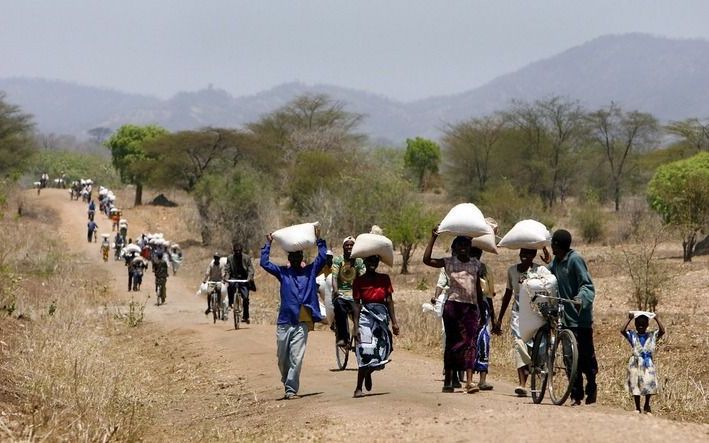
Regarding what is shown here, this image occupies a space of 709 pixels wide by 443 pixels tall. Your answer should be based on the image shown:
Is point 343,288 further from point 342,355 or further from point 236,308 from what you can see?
point 236,308

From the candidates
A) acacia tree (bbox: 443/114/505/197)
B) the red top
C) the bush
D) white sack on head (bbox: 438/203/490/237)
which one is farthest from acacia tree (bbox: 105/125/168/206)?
white sack on head (bbox: 438/203/490/237)

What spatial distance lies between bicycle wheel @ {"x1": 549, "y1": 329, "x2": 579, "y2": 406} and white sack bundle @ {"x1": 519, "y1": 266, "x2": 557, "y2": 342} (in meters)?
0.29

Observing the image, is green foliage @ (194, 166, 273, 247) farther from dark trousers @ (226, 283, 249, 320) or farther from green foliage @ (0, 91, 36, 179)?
dark trousers @ (226, 283, 249, 320)

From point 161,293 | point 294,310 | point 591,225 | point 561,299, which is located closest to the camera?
point 561,299

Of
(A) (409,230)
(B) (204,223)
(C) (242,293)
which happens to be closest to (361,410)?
(C) (242,293)

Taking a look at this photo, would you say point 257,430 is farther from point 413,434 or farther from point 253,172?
point 253,172

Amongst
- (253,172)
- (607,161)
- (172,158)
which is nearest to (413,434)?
(253,172)

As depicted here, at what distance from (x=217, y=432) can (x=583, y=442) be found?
3.41 meters

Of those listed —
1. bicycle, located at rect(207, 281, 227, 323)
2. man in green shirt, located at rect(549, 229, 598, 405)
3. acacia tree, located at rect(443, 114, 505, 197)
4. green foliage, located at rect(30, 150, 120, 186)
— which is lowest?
bicycle, located at rect(207, 281, 227, 323)

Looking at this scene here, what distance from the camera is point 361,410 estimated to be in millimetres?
8609

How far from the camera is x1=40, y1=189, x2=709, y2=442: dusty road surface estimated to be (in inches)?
289

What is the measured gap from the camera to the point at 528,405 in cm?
854

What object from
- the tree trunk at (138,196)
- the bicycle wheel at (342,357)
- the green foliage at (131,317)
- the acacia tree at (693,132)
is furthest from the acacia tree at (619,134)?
the bicycle wheel at (342,357)

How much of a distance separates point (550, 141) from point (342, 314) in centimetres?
6161
